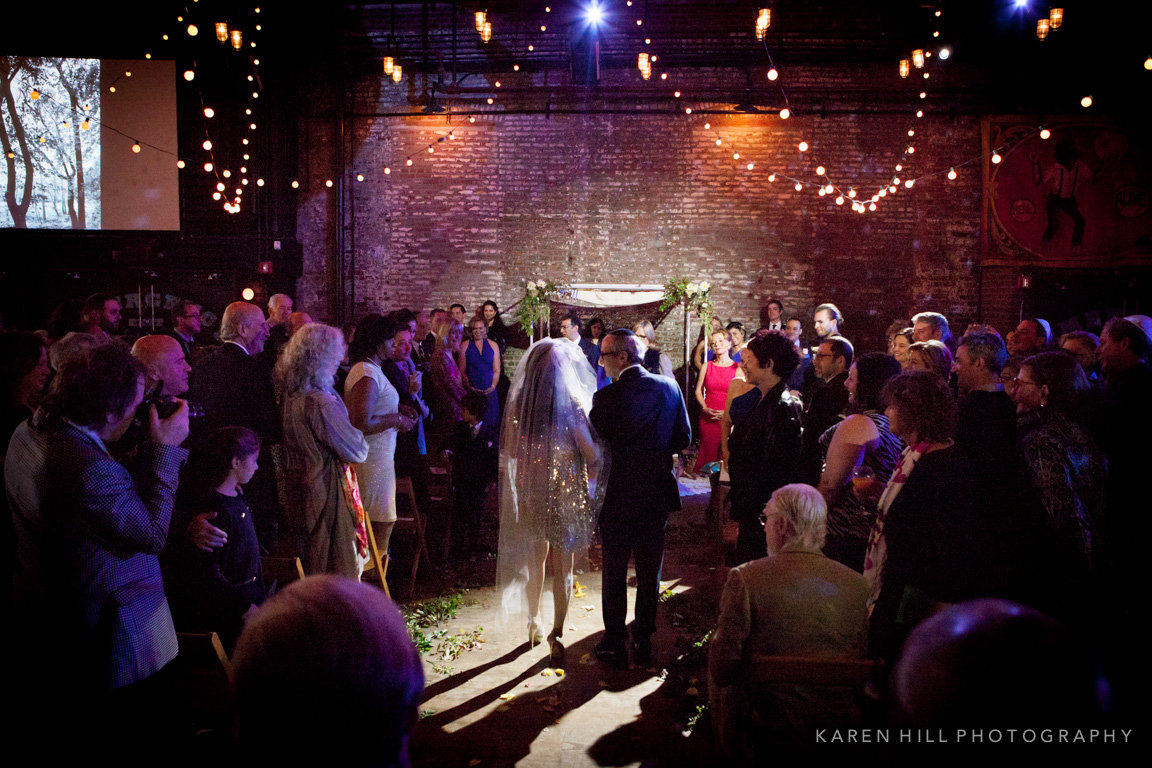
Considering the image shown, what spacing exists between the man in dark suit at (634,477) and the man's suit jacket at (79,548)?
226 cm

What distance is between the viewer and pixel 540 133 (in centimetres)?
1055

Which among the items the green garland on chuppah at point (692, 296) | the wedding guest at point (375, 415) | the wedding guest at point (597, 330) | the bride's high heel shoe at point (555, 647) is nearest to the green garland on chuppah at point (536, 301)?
the wedding guest at point (597, 330)

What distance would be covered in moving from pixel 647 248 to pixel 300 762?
10021mm

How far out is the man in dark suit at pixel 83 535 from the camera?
2043mm

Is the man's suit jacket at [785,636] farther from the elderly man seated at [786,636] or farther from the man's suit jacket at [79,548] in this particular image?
the man's suit jacket at [79,548]

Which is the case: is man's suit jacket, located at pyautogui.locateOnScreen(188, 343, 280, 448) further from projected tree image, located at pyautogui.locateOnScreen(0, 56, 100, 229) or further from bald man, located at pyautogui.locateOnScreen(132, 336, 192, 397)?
projected tree image, located at pyautogui.locateOnScreen(0, 56, 100, 229)

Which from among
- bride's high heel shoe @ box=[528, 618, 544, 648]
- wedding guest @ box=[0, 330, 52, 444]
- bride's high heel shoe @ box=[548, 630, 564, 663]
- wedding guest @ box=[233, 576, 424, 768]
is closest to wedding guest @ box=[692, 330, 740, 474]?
bride's high heel shoe @ box=[528, 618, 544, 648]

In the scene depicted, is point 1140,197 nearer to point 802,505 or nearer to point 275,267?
point 802,505

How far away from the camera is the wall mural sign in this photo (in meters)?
9.95

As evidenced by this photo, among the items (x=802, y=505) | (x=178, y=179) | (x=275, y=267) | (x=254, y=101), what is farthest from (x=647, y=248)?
(x=802, y=505)

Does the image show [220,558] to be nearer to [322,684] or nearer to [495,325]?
[322,684]

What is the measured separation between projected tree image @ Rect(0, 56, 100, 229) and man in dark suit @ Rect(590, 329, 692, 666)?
950 centimetres

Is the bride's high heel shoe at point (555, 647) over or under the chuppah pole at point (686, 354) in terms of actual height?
under

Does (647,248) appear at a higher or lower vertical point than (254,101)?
lower
